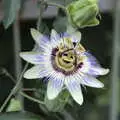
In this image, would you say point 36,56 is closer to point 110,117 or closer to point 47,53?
point 47,53

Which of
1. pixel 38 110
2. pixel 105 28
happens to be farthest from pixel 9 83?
pixel 105 28

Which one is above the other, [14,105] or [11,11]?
[11,11]

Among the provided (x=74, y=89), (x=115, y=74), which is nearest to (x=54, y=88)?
(x=74, y=89)

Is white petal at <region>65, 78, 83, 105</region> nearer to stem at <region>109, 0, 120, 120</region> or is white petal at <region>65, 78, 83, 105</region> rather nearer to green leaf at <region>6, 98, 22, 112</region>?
green leaf at <region>6, 98, 22, 112</region>

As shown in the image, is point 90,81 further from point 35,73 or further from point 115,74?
point 115,74

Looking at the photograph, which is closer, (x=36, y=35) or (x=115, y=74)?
(x=36, y=35)

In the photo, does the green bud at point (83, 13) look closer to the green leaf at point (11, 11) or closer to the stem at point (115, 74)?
the green leaf at point (11, 11)

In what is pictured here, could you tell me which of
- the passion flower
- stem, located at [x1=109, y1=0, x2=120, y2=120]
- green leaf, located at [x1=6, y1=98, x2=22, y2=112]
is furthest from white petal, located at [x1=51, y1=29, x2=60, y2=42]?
stem, located at [x1=109, y1=0, x2=120, y2=120]
